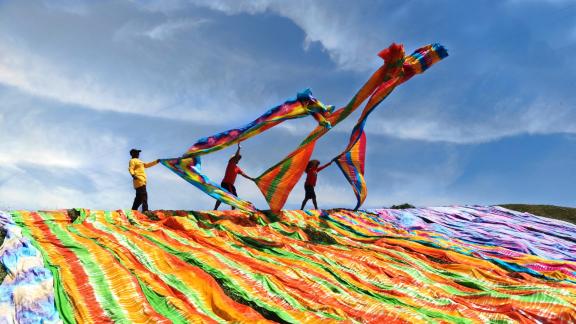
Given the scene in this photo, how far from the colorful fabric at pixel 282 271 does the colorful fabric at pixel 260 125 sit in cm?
179

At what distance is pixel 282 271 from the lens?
6789mm

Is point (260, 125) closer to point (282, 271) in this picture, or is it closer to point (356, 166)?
point (356, 166)

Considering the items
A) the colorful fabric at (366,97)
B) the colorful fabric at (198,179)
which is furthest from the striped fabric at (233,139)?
the colorful fabric at (366,97)

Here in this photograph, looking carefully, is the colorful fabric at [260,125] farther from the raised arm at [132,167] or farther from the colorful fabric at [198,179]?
the raised arm at [132,167]

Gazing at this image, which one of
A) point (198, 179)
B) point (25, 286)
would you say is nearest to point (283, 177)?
point (198, 179)

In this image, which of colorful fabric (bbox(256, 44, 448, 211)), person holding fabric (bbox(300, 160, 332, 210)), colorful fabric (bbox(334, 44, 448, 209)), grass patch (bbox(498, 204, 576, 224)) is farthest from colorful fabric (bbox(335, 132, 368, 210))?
grass patch (bbox(498, 204, 576, 224))

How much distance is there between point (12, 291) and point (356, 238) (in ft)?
23.5

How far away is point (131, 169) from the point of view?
10.5 metres

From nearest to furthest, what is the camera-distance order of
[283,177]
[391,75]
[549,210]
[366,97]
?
[391,75], [283,177], [366,97], [549,210]

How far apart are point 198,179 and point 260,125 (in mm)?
1986

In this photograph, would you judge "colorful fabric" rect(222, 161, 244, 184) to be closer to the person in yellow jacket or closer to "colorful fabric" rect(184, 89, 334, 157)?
"colorful fabric" rect(184, 89, 334, 157)

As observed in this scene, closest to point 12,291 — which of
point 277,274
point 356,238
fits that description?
point 277,274

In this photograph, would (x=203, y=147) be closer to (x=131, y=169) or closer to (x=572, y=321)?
(x=131, y=169)

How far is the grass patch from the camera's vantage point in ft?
59.4
